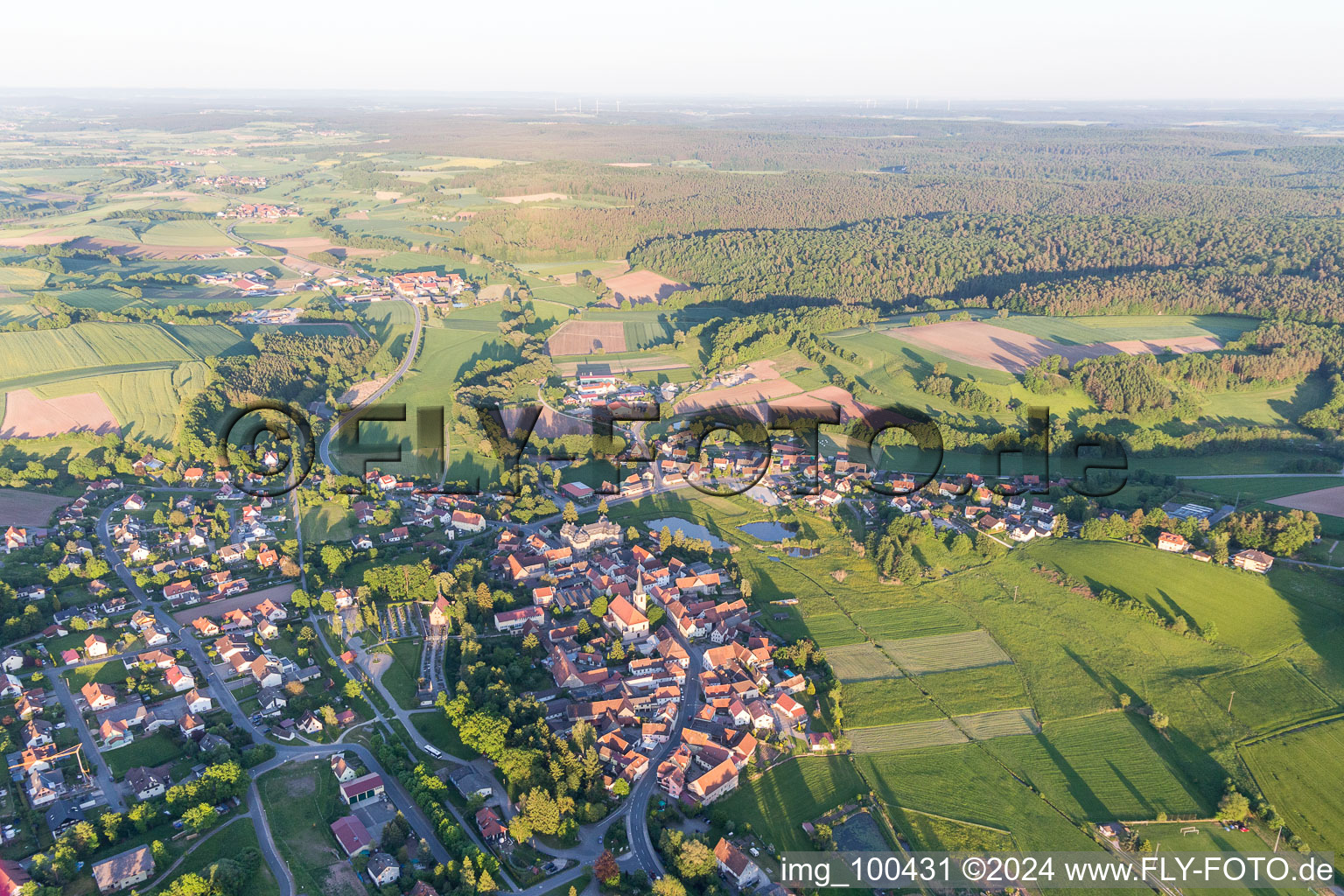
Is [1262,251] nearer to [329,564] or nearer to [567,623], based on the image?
[567,623]

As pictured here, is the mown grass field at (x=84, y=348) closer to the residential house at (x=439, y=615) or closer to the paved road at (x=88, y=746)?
the paved road at (x=88, y=746)

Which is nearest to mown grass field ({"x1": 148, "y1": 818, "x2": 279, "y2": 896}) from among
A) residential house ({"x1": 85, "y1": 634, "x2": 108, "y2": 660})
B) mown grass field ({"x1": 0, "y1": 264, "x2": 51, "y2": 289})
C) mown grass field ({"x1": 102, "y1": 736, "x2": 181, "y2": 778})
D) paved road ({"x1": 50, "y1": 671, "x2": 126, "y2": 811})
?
paved road ({"x1": 50, "y1": 671, "x2": 126, "y2": 811})

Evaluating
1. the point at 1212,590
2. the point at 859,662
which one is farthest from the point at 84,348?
the point at 1212,590

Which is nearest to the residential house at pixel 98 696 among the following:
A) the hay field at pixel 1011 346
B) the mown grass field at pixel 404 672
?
the mown grass field at pixel 404 672

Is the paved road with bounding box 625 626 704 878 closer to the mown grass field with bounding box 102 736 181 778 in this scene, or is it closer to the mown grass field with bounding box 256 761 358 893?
the mown grass field with bounding box 256 761 358 893

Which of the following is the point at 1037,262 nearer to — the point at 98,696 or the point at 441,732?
the point at 441,732

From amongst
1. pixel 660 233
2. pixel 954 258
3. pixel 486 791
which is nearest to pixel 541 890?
pixel 486 791
